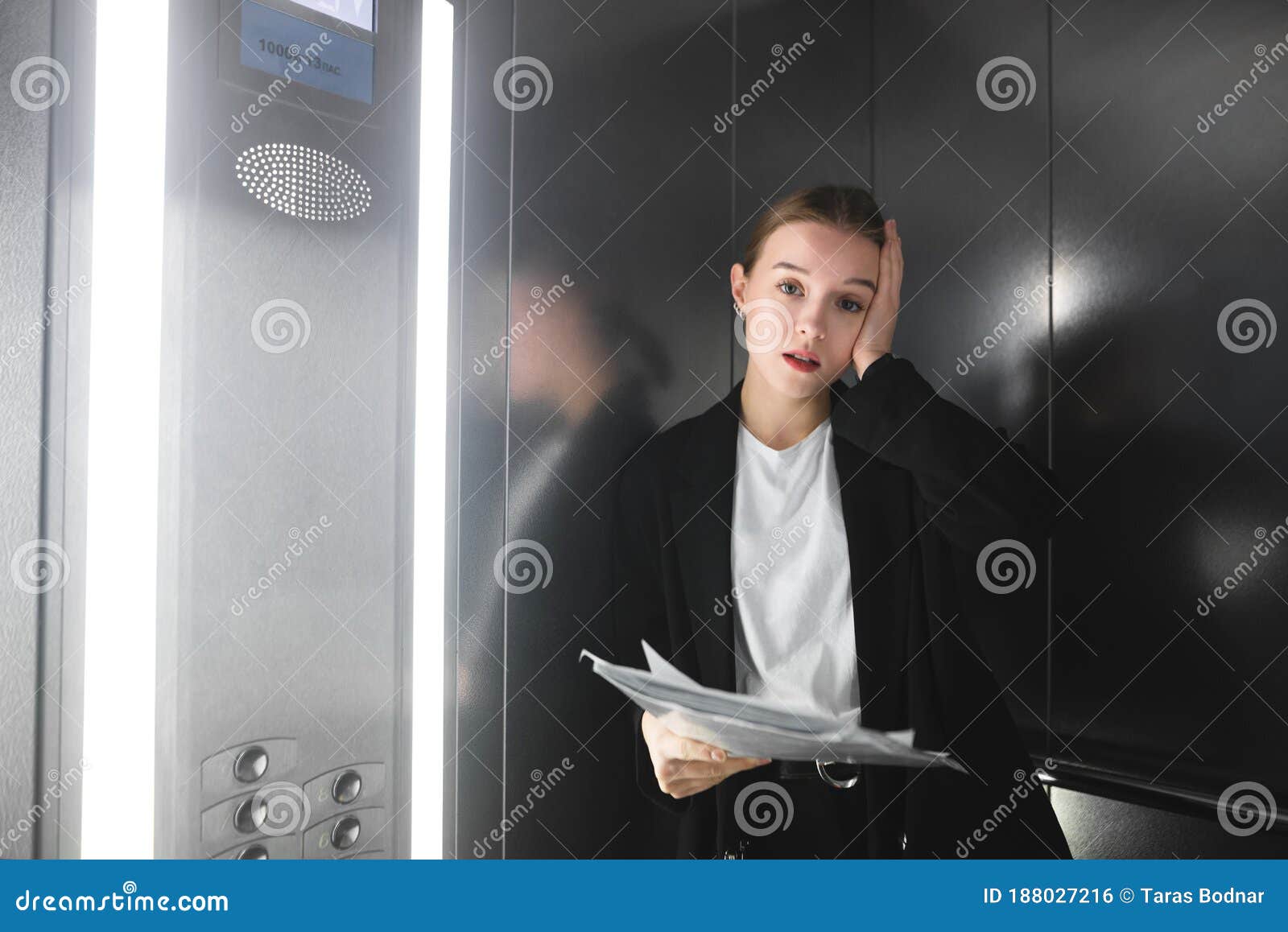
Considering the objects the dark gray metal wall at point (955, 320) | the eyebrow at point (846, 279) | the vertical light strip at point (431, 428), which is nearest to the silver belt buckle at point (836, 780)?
the dark gray metal wall at point (955, 320)

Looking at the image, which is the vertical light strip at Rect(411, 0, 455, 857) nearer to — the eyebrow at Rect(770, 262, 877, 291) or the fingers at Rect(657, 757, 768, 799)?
the fingers at Rect(657, 757, 768, 799)

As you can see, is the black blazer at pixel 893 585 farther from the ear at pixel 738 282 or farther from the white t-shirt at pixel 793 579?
the ear at pixel 738 282

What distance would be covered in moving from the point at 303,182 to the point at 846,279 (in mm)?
728

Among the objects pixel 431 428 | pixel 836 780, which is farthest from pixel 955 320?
pixel 431 428

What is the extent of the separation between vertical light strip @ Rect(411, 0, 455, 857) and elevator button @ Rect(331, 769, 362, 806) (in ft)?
0.25

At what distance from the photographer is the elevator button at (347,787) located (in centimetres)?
100

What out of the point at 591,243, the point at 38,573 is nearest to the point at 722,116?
the point at 591,243

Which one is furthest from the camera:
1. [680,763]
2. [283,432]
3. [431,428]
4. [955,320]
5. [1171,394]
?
[955,320]

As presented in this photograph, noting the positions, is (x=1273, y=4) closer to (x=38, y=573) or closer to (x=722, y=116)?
(x=722, y=116)

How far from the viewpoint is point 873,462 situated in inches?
52.9

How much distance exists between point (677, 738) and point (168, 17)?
3.25 ft

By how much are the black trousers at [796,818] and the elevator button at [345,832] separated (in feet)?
1.69

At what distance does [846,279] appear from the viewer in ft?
4.36

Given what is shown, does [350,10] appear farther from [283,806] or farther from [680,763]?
[680,763]
